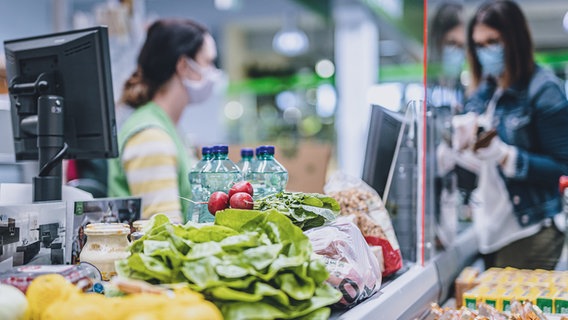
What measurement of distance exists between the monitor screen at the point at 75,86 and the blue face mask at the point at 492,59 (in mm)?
2186

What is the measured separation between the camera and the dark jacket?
3309mm

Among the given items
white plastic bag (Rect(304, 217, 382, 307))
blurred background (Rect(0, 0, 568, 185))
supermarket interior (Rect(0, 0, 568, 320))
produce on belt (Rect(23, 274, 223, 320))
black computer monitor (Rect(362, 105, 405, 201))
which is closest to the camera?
produce on belt (Rect(23, 274, 223, 320))

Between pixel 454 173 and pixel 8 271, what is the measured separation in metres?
2.45

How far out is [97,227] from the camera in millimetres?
1699

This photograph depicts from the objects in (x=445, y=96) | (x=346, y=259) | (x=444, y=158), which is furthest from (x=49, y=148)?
(x=445, y=96)

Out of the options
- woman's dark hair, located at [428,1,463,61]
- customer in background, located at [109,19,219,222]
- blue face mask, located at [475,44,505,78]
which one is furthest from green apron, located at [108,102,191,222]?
blue face mask, located at [475,44,505,78]

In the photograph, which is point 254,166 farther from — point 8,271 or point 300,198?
point 8,271

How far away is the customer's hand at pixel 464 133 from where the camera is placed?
344 cm

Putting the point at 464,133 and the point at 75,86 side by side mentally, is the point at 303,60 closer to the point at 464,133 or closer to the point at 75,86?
the point at 464,133

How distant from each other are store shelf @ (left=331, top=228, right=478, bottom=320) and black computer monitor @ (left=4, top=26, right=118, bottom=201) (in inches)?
42.5

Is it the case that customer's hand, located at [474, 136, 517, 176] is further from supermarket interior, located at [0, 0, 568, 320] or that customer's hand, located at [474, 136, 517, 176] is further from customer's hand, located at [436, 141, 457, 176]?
customer's hand, located at [436, 141, 457, 176]

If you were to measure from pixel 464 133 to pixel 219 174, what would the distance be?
185 cm

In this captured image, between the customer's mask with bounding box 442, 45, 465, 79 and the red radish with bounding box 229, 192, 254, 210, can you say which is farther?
the customer's mask with bounding box 442, 45, 465, 79

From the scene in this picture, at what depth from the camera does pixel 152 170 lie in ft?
9.57
